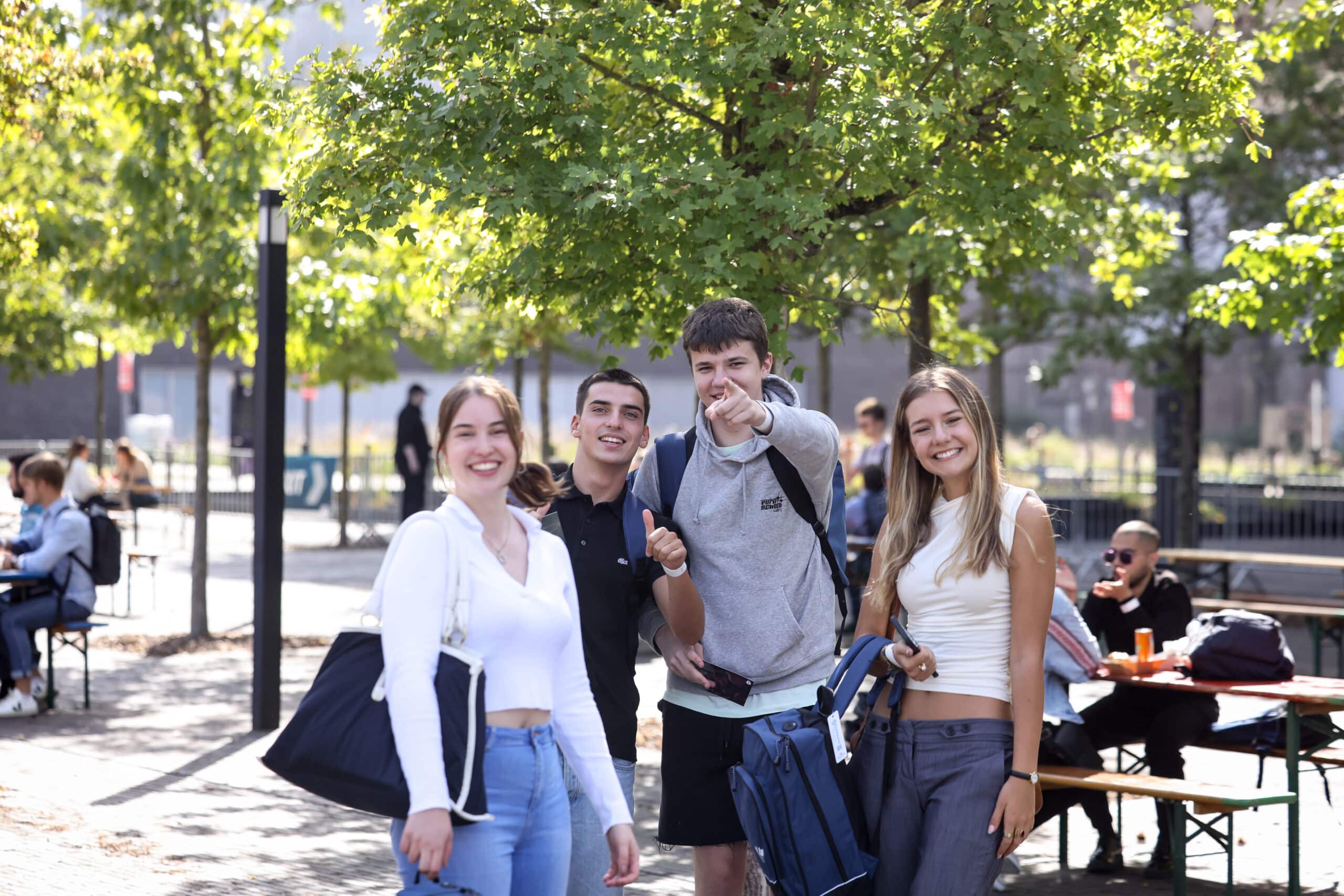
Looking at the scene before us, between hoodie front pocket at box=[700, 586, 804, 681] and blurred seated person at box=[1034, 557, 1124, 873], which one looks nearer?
hoodie front pocket at box=[700, 586, 804, 681]

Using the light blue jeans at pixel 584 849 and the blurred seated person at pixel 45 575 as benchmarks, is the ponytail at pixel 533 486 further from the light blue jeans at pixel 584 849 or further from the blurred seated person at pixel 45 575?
the blurred seated person at pixel 45 575

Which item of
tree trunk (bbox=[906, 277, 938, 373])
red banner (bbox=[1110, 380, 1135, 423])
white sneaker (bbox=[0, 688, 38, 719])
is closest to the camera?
tree trunk (bbox=[906, 277, 938, 373])

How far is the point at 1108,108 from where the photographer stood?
634 cm

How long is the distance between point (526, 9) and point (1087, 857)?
14.8ft

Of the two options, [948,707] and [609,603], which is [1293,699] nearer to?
[948,707]

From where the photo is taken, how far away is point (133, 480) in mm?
21203

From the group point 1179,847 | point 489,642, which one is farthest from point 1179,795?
point 489,642

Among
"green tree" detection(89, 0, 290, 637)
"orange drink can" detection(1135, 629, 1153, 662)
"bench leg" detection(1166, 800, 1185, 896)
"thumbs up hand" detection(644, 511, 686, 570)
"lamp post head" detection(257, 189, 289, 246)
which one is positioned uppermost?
"green tree" detection(89, 0, 290, 637)

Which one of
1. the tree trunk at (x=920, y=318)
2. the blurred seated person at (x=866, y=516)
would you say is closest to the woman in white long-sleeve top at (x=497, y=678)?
the tree trunk at (x=920, y=318)

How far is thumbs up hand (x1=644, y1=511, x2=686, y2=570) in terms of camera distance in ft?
11.4

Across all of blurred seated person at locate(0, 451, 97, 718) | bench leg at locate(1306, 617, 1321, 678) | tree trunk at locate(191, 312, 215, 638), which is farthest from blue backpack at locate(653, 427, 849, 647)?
tree trunk at locate(191, 312, 215, 638)

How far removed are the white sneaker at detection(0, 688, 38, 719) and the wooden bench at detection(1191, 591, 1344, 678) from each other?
7273mm

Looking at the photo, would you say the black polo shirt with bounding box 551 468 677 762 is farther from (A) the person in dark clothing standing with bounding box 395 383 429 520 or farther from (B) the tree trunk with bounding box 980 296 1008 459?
(A) the person in dark clothing standing with bounding box 395 383 429 520

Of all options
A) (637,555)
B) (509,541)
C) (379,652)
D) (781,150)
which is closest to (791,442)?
(637,555)
